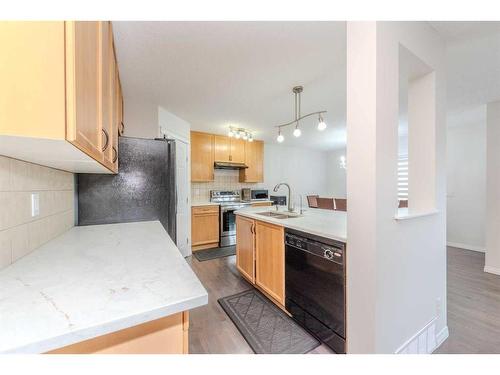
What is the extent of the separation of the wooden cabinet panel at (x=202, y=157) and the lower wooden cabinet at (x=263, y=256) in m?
1.68

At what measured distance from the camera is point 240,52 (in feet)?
5.47

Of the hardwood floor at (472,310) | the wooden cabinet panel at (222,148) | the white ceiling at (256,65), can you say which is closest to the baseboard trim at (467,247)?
the hardwood floor at (472,310)

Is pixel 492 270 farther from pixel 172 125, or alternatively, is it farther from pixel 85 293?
pixel 172 125

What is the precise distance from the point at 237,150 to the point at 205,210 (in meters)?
1.49

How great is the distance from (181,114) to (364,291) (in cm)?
302

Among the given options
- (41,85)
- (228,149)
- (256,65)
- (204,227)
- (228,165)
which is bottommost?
(204,227)

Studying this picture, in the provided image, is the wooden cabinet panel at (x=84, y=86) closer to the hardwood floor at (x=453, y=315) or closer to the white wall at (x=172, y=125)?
the hardwood floor at (x=453, y=315)

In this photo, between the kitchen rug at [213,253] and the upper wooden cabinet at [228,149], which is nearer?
the kitchen rug at [213,253]

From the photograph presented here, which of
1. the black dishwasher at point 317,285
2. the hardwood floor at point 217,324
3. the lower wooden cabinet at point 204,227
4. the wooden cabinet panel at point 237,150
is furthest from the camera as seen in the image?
the wooden cabinet panel at point 237,150

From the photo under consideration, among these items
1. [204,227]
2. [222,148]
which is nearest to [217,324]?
[204,227]

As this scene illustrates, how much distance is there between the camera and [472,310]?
1927 millimetres

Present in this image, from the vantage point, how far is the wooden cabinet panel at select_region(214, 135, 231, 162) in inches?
165

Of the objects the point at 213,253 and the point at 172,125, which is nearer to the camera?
the point at 172,125

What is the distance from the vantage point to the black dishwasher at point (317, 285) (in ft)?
4.58
